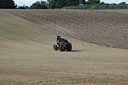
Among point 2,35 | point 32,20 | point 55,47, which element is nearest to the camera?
point 55,47

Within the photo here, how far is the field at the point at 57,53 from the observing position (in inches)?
555

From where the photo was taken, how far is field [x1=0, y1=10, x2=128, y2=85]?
14.1m

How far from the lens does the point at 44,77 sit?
46.4ft

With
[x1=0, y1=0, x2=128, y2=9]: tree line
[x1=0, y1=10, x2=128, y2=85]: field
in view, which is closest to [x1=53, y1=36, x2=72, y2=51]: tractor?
[x1=0, y1=10, x2=128, y2=85]: field

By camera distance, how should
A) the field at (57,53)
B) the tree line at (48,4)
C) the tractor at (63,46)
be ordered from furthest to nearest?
the tree line at (48,4) → the tractor at (63,46) → the field at (57,53)

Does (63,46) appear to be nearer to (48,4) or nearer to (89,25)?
(89,25)

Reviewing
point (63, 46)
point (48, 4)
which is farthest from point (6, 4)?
point (63, 46)

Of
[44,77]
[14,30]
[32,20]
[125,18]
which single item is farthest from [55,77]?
[125,18]

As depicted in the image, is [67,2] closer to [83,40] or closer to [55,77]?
[83,40]

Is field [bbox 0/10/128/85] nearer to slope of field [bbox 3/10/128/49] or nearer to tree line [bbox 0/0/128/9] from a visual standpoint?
slope of field [bbox 3/10/128/49]

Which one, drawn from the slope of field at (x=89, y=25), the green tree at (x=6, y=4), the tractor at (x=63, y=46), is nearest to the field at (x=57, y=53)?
the slope of field at (x=89, y=25)

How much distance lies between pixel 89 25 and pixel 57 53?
23.9 m

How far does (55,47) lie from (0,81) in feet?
63.0

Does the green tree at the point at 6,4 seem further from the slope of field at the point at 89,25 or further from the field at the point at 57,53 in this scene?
the field at the point at 57,53
